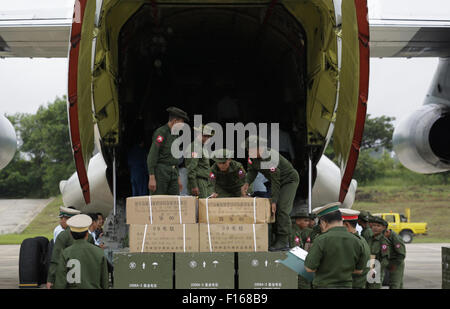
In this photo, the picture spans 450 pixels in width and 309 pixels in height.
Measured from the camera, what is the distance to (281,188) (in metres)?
5.52

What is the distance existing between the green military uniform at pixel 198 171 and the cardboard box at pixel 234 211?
67.8 inches

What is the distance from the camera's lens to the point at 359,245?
3.65 meters

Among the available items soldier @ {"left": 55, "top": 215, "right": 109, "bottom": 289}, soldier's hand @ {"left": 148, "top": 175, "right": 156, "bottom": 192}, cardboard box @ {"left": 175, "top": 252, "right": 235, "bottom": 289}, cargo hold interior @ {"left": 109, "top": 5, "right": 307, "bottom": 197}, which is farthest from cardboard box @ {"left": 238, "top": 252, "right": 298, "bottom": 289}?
cargo hold interior @ {"left": 109, "top": 5, "right": 307, "bottom": 197}

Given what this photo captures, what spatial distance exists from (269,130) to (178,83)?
65.2 inches

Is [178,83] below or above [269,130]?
above

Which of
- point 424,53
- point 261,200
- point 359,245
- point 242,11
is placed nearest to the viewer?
point 359,245

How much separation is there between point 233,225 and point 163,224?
0.53 meters

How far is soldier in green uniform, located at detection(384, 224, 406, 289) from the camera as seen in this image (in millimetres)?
5918

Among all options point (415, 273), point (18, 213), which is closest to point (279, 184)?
point (415, 273)

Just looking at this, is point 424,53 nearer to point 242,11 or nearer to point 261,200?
point 242,11

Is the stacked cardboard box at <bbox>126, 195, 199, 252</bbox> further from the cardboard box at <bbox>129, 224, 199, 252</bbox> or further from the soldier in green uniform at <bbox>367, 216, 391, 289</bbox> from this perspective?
the soldier in green uniform at <bbox>367, 216, 391, 289</bbox>

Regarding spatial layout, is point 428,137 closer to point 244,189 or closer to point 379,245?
point 379,245

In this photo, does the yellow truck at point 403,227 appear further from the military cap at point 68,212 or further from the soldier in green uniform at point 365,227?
the military cap at point 68,212
